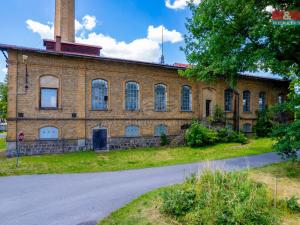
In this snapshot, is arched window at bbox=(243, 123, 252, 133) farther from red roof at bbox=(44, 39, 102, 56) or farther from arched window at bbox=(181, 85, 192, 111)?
red roof at bbox=(44, 39, 102, 56)

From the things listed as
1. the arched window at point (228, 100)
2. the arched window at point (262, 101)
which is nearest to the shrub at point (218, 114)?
the arched window at point (228, 100)

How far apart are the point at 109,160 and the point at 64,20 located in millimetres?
18534

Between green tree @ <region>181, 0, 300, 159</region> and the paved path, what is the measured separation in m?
5.01

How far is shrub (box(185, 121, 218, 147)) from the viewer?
63.4ft

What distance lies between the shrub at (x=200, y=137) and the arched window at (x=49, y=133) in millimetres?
10231

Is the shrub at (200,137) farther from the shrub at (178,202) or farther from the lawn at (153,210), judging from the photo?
the shrub at (178,202)

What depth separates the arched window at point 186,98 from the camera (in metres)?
23.5

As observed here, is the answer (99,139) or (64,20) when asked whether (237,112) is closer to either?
(99,139)

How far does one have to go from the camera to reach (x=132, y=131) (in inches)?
814

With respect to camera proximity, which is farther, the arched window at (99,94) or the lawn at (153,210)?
the arched window at (99,94)

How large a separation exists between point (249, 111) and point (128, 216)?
82.9 feet

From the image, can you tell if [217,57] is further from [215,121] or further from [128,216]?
[215,121]

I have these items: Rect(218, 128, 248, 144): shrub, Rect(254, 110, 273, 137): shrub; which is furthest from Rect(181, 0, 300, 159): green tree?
Rect(254, 110, 273, 137): shrub

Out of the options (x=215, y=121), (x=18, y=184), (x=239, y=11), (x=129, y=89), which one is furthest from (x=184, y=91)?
(x=18, y=184)
